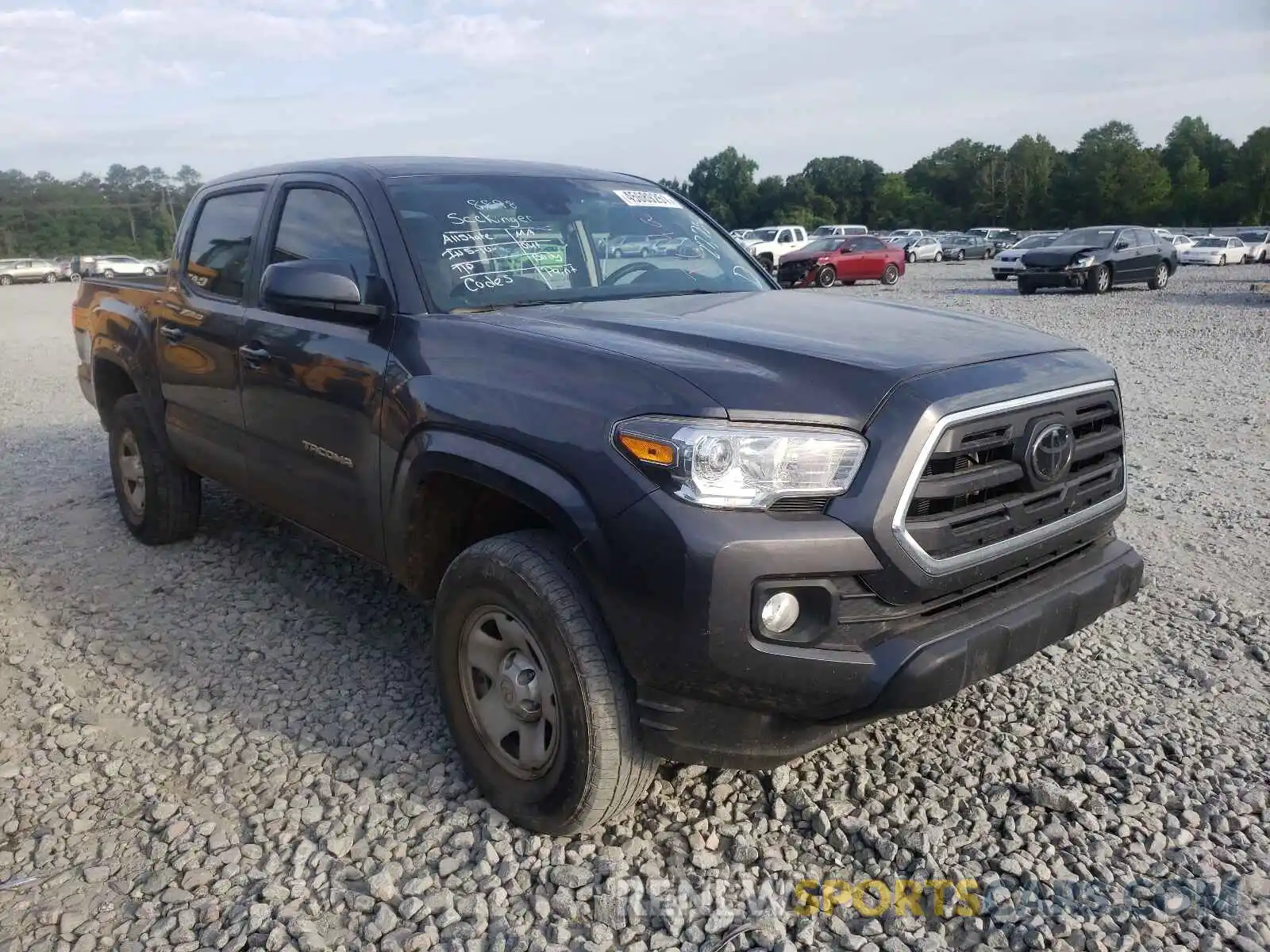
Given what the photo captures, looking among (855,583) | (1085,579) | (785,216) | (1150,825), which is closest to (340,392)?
(855,583)

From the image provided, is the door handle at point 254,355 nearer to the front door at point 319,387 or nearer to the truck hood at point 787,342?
the front door at point 319,387

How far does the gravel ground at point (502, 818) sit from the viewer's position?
251 centimetres

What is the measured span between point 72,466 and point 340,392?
5.09 meters

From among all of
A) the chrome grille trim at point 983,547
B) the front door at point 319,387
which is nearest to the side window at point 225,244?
the front door at point 319,387

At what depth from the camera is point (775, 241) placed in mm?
36031

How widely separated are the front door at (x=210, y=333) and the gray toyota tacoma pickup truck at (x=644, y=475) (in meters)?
0.29

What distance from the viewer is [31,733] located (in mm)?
3527

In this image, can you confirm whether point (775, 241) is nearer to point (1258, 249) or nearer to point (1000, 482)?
point (1258, 249)

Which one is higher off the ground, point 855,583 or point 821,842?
point 855,583

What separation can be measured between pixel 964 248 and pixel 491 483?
4939 cm

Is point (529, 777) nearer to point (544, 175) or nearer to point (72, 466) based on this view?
point (544, 175)

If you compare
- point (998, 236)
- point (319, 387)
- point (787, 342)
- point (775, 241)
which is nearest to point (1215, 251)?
point (998, 236)

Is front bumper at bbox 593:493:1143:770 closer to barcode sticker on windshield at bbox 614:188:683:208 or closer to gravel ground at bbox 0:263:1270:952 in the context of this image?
gravel ground at bbox 0:263:1270:952

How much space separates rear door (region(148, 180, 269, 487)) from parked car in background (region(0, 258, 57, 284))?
179 feet
